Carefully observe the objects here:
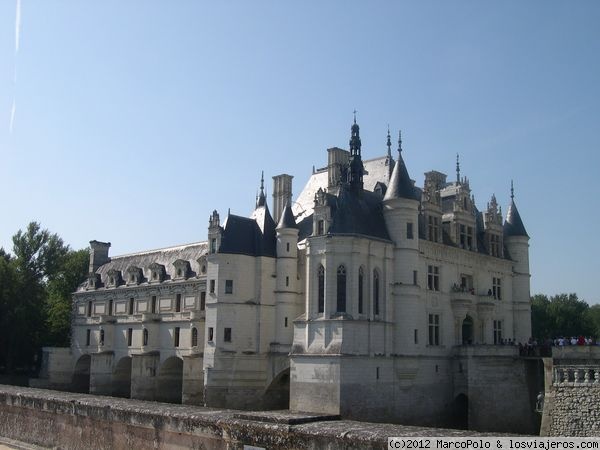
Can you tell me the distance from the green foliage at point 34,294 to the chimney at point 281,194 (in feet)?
87.7

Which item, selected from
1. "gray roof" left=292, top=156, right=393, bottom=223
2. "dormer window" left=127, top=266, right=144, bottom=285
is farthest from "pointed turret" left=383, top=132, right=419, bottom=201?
"dormer window" left=127, top=266, right=144, bottom=285

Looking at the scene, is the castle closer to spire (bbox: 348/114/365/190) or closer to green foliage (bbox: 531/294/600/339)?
spire (bbox: 348/114/365/190)

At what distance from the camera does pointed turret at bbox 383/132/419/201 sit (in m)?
36.4

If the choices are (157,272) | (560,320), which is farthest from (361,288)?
(560,320)

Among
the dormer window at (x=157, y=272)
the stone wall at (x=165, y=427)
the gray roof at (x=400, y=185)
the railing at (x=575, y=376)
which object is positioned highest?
the gray roof at (x=400, y=185)

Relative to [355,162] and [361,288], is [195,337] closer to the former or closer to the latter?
[361,288]

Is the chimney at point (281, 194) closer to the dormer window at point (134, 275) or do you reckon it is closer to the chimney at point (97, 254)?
the dormer window at point (134, 275)

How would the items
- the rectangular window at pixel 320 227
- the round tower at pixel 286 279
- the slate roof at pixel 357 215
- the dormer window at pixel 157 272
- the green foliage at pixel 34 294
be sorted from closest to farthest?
the slate roof at pixel 357 215 < the rectangular window at pixel 320 227 < the round tower at pixel 286 279 < the dormer window at pixel 157 272 < the green foliage at pixel 34 294

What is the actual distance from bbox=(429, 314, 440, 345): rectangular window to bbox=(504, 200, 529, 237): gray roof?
10.3 meters

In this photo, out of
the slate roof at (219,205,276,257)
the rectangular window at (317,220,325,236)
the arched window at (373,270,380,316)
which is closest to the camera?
the arched window at (373,270,380,316)

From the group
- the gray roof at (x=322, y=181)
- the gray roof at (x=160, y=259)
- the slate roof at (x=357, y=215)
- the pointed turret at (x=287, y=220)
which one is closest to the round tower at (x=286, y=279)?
the pointed turret at (x=287, y=220)

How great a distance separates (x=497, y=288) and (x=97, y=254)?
35.0 meters

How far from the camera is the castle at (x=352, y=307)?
33906 millimetres

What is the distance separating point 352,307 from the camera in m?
33.6
